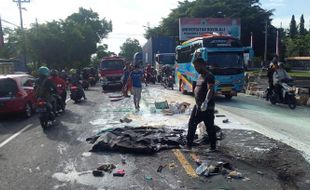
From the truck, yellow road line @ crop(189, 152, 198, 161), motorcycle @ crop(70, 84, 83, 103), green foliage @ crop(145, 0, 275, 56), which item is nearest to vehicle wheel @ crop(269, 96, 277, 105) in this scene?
motorcycle @ crop(70, 84, 83, 103)

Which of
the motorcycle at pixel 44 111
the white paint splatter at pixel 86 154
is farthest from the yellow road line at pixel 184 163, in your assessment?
the motorcycle at pixel 44 111

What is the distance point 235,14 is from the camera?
191 feet

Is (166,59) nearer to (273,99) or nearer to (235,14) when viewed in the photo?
(273,99)

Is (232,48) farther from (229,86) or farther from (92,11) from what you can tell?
(92,11)

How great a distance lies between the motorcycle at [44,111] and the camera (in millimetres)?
10766

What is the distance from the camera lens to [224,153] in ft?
24.0

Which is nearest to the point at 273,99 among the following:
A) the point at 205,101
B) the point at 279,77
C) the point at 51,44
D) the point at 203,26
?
the point at 279,77

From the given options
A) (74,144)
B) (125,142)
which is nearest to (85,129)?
(74,144)

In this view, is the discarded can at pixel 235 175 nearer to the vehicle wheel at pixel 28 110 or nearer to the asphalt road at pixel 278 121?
the asphalt road at pixel 278 121

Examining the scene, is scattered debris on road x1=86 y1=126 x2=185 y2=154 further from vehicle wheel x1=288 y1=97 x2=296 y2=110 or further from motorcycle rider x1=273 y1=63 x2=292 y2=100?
motorcycle rider x1=273 y1=63 x2=292 y2=100

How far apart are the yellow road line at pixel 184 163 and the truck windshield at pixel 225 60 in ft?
33.7

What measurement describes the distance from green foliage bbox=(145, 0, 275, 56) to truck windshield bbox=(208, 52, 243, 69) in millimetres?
42042

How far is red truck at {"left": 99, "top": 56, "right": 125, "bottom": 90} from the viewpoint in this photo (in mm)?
26141

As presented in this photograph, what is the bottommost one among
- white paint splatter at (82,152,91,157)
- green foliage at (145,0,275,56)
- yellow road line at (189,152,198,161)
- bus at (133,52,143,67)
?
white paint splatter at (82,152,91,157)
